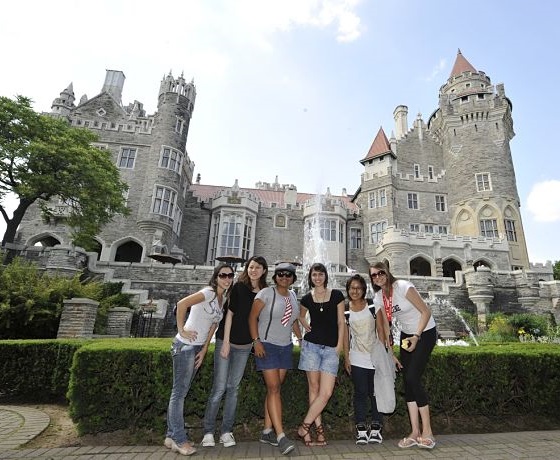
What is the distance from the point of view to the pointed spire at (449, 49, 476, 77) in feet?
113

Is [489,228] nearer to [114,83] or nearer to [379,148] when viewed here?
[379,148]

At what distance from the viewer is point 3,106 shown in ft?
54.6

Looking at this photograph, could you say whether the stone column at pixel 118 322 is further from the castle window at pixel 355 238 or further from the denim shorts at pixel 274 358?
the castle window at pixel 355 238

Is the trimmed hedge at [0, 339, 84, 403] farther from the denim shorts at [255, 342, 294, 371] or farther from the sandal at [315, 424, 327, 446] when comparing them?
the sandal at [315, 424, 327, 446]

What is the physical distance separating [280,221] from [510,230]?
19.2 meters

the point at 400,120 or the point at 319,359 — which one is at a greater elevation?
the point at 400,120

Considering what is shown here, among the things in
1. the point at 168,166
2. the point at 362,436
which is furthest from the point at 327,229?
the point at 362,436

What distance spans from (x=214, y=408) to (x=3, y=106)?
66.3 ft

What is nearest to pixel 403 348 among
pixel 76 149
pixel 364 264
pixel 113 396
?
Answer: pixel 113 396

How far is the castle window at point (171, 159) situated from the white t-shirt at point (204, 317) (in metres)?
23.9

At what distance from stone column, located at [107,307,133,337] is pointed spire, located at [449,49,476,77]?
38860 millimetres

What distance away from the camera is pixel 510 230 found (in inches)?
1063

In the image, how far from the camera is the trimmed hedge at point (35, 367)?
5.88 meters

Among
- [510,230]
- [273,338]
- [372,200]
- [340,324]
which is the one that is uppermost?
[372,200]
